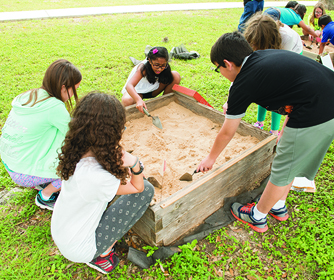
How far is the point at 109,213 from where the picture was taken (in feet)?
5.32

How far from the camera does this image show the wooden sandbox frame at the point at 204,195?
1696mm

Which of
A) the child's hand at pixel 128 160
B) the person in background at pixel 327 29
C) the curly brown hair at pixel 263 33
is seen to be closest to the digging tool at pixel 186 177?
the child's hand at pixel 128 160

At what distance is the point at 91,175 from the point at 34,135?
94 centimetres

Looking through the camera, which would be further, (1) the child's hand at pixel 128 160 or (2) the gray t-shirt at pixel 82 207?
(1) the child's hand at pixel 128 160

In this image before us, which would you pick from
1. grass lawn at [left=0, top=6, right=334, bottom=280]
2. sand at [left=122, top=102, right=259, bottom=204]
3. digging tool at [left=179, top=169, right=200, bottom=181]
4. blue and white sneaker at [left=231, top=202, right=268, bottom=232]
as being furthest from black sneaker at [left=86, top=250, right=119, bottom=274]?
blue and white sneaker at [left=231, top=202, right=268, bottom=232]

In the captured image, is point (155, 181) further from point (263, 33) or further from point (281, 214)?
point (263, 33)

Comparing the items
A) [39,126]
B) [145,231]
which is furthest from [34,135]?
[145,231]

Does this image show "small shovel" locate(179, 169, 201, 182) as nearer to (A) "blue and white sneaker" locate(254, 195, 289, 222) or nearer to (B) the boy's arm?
(B) the boy's arm

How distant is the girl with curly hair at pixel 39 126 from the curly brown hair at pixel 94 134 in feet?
2.07

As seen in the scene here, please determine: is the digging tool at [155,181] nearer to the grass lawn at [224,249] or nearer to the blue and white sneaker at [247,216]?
the grass lawn at [224,249]

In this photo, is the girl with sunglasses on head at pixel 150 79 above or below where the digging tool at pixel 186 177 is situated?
above

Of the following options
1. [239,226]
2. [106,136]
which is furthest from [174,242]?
[106,136]

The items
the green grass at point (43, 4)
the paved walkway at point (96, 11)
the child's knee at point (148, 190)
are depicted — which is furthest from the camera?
the green grass at point (43, 4)

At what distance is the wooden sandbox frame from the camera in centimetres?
170
